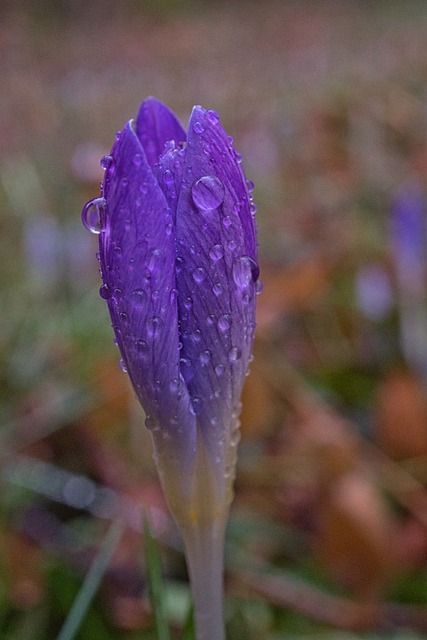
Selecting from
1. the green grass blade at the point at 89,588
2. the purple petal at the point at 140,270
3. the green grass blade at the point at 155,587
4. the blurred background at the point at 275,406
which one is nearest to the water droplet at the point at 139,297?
the purple petal at the point at 140,270

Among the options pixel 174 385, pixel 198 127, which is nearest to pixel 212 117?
pixel 198 127

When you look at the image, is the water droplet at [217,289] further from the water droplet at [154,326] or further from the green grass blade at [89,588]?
the green grass blade at [89,588]

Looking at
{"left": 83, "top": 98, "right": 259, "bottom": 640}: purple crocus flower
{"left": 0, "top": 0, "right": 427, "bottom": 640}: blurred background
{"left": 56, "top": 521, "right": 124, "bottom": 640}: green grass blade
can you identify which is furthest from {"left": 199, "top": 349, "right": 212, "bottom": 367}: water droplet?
{"left": 0, "top": 0, "right": 427, "bottom": 640}: blurred background

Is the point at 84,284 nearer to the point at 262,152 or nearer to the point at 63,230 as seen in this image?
the point at 63,230

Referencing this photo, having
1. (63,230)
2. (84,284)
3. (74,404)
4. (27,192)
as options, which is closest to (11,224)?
(27,192)

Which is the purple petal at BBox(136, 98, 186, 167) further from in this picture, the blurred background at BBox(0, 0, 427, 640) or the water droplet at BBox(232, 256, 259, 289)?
the blurred background at BBox(0, 0, 427, 640)

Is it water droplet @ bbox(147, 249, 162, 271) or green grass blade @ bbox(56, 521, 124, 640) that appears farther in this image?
green grass blade @ bbox(56, 521, 124, 640)

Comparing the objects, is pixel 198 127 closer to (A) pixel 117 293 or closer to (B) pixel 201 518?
(A) pixel 117 293
